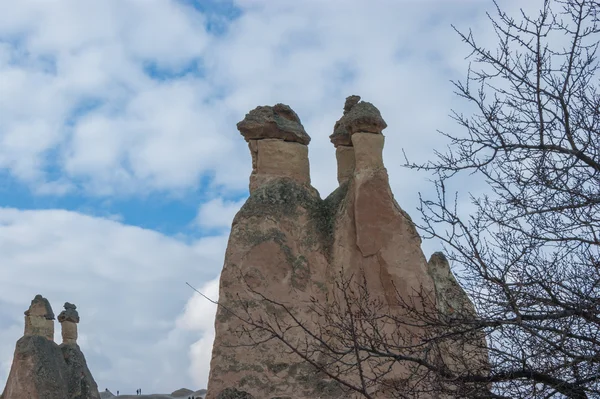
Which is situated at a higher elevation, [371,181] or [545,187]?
[371,181]

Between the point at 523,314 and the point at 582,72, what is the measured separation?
Answer: 185cm

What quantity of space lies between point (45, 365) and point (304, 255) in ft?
23.8

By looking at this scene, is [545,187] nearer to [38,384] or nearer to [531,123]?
[531,123]

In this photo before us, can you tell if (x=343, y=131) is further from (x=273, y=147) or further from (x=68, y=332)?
(x=68, y=332)

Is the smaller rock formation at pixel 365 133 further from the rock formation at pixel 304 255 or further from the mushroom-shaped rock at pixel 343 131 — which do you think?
the mushroom-shaped rock at pixel 343 131

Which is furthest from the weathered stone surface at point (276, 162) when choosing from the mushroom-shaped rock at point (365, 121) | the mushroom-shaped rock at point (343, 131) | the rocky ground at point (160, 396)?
the rocky ground at point (160, 396)

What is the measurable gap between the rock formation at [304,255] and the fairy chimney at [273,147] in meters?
0.04

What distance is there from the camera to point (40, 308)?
18.3 m

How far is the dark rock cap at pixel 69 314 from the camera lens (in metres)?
19.0

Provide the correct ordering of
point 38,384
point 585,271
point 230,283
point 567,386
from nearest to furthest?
point 567,386 < point 585,271 < point 230,283 < point 38,384

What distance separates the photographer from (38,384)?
16.4 m

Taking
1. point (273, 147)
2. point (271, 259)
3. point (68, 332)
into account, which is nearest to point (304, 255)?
point (271, 259)

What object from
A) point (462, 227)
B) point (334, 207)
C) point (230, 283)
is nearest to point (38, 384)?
point (230, 283)

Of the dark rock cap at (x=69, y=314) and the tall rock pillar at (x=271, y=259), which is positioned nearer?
the tall rock pillar at (x=271, y=259)
